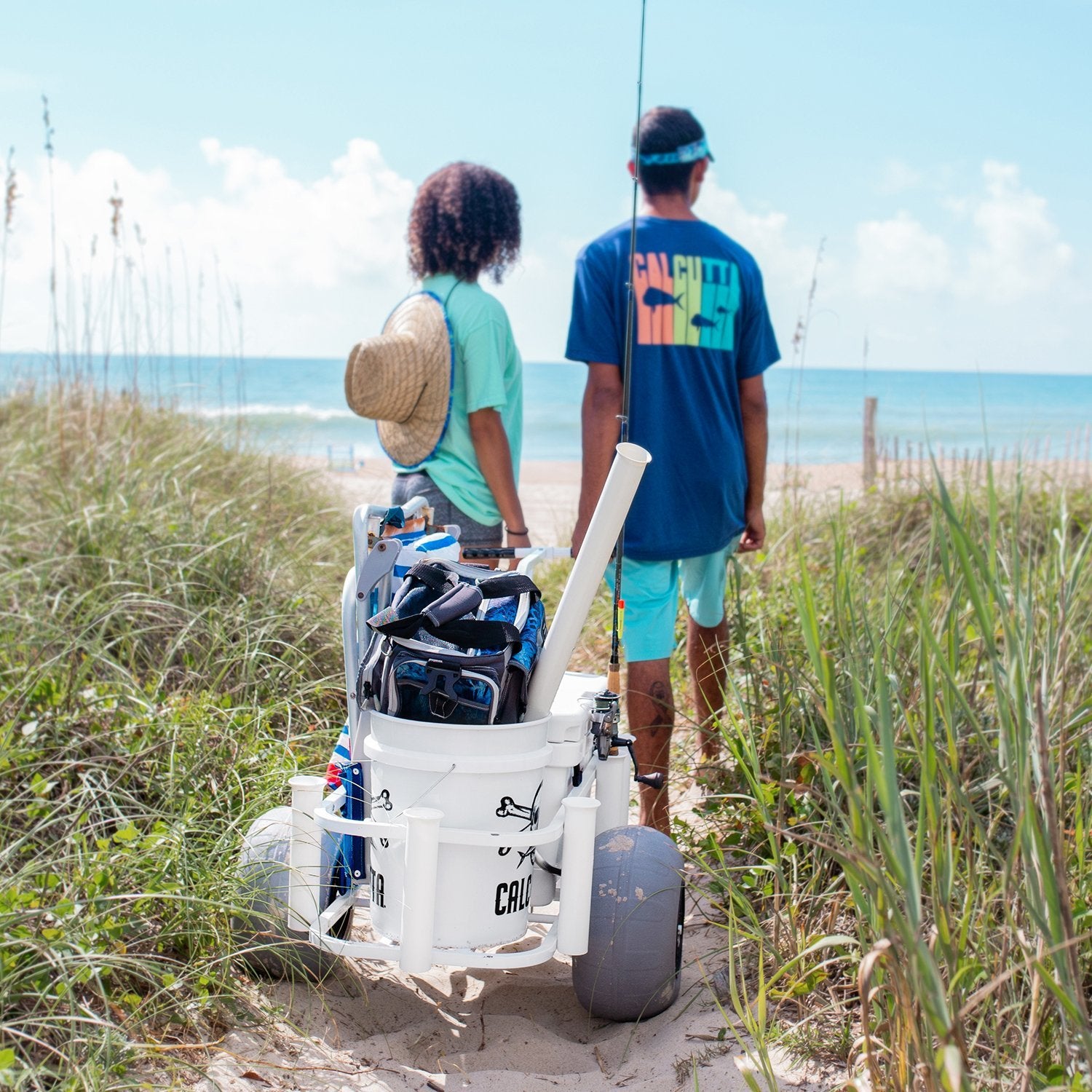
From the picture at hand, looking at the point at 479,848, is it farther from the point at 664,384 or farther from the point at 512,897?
the point at 664,384

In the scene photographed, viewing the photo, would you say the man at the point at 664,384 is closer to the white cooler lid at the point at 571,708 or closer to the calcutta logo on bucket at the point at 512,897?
the white cooler lid at the point at 571,708

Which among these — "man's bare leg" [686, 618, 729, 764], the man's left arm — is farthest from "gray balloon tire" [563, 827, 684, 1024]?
the man's left arm

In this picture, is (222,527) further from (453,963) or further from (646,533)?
(453,963)

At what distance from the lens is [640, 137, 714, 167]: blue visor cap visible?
3.68 metres

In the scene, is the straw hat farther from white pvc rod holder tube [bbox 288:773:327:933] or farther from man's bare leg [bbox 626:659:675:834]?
white pvc rod holder tube [bbox 288:773:327:933]

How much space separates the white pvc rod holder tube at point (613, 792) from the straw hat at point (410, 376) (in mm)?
1518

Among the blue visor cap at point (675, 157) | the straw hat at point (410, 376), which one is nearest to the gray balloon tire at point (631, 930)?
the straw hat at point (410, 376)

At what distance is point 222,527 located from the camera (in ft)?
16.1

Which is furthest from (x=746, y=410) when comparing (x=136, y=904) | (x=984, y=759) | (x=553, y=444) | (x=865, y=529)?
(x=553, y=444)

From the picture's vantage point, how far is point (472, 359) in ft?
12.6

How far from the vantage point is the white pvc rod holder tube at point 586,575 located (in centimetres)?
232

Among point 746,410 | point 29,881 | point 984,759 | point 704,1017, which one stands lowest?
point 704,1017

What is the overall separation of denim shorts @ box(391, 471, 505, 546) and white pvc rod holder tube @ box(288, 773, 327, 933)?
1.54 m

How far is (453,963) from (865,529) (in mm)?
5335
